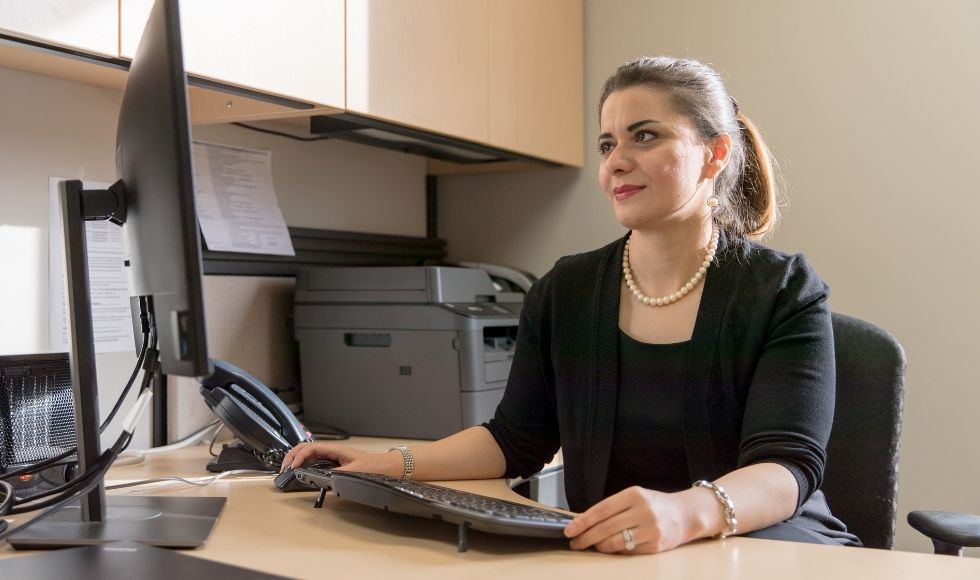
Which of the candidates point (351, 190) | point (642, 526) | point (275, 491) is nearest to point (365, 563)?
point (642, 526)

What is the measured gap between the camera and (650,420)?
4.61 feet

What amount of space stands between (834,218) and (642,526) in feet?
4.68

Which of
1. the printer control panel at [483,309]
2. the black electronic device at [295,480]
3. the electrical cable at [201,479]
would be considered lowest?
the electrical cable at [201,479]

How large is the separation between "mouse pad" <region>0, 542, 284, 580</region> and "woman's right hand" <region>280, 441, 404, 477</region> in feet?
1.26

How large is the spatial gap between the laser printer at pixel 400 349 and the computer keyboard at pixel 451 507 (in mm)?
725

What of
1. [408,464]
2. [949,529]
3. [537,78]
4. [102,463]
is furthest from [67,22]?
[949,529]

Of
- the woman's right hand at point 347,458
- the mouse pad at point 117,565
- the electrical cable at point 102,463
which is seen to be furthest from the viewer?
the woman's right hand at point 347,458

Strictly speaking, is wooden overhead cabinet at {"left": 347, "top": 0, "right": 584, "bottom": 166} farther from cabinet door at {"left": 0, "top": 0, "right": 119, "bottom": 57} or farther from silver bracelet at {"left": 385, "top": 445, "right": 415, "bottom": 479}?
silver bracelet at {"left": 385, "top": 445, "right": 415, "bottom": 479}

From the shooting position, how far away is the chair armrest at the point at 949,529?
52.9 inches

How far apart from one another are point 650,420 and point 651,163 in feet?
1.26

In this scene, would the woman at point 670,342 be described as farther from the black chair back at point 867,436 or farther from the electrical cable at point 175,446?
the electrical cable at point 175,446

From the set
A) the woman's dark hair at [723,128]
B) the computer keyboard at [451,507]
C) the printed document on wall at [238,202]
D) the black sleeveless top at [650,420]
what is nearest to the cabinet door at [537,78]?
the printed document on wall at [238,202]

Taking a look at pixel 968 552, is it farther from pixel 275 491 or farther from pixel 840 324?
pixel 275 491

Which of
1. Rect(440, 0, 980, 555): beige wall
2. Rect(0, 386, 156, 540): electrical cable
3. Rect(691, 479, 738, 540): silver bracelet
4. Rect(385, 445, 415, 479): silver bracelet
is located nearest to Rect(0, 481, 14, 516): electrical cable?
Rect(0, 386, 156, 540): electrical cable
